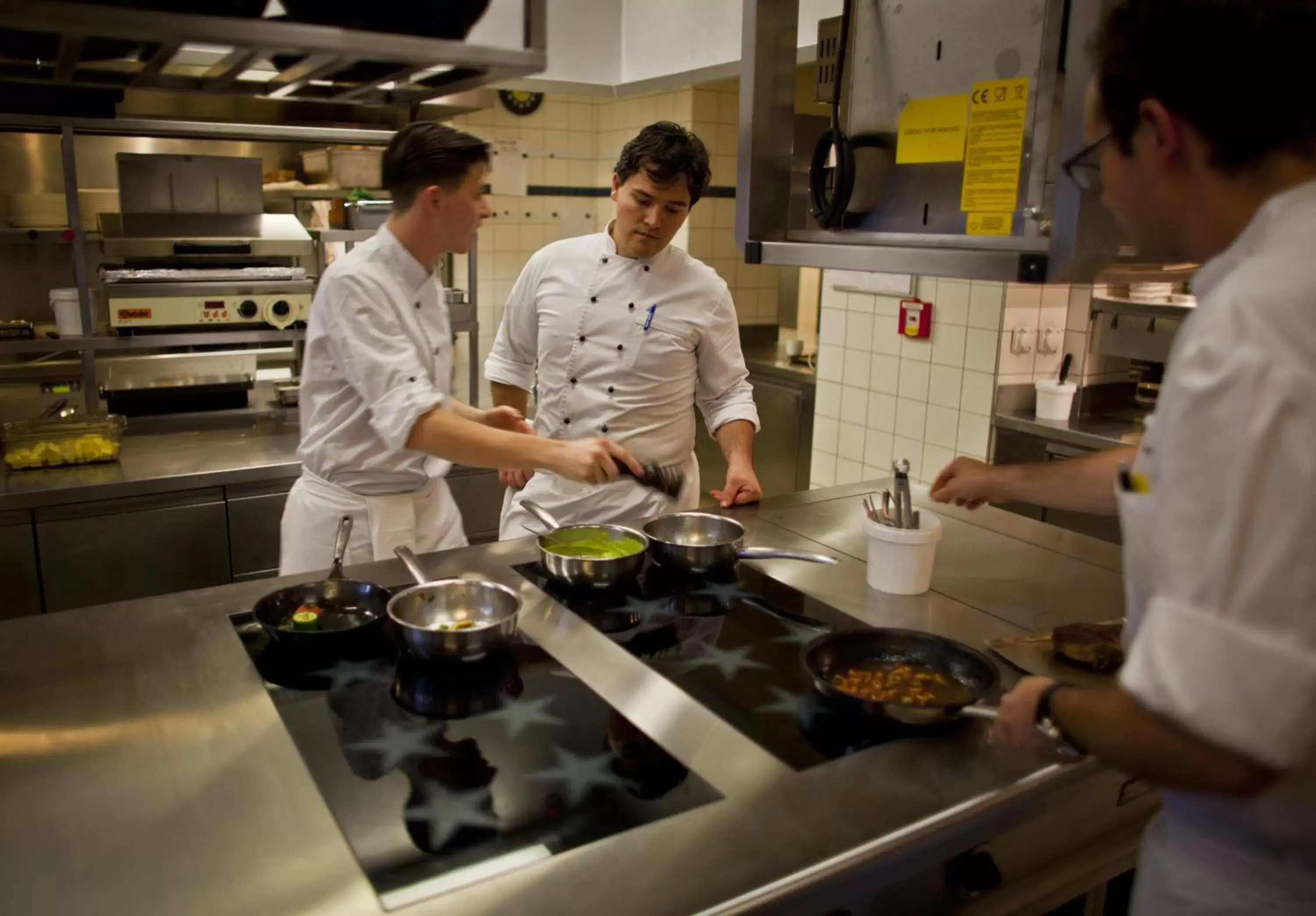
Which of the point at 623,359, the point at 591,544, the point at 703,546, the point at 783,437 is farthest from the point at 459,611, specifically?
the point at 783,437

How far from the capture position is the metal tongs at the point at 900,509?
186cm

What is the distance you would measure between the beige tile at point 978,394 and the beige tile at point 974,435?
22mm

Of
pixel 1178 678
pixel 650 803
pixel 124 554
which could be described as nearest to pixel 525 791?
pixel 650 803

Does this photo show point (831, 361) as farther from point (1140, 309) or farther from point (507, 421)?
point (507, 421)

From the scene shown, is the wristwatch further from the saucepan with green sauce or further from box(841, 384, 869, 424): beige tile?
box(841, 384, 869, 424): beige tile

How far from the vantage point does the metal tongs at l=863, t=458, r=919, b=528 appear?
1.86 meters

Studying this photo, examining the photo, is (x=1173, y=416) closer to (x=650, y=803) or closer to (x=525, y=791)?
(x=650, y=803)

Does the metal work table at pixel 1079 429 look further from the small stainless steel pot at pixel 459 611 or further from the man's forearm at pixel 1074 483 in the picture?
the small stainless steel pot at pixel 459 611

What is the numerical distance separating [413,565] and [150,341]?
2.18 metres

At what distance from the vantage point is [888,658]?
156 cm

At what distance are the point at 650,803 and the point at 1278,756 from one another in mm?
647

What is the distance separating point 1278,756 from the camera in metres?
0.84

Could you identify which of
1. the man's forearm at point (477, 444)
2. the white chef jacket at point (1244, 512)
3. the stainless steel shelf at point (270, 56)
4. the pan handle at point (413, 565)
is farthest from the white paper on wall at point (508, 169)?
the white chef jacket at point (1244, 512)

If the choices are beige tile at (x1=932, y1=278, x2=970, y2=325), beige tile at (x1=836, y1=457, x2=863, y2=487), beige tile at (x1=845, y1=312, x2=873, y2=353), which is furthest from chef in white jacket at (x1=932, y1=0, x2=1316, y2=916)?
beige tile at (x1=836, y1=457, x2=863, y2=487)
